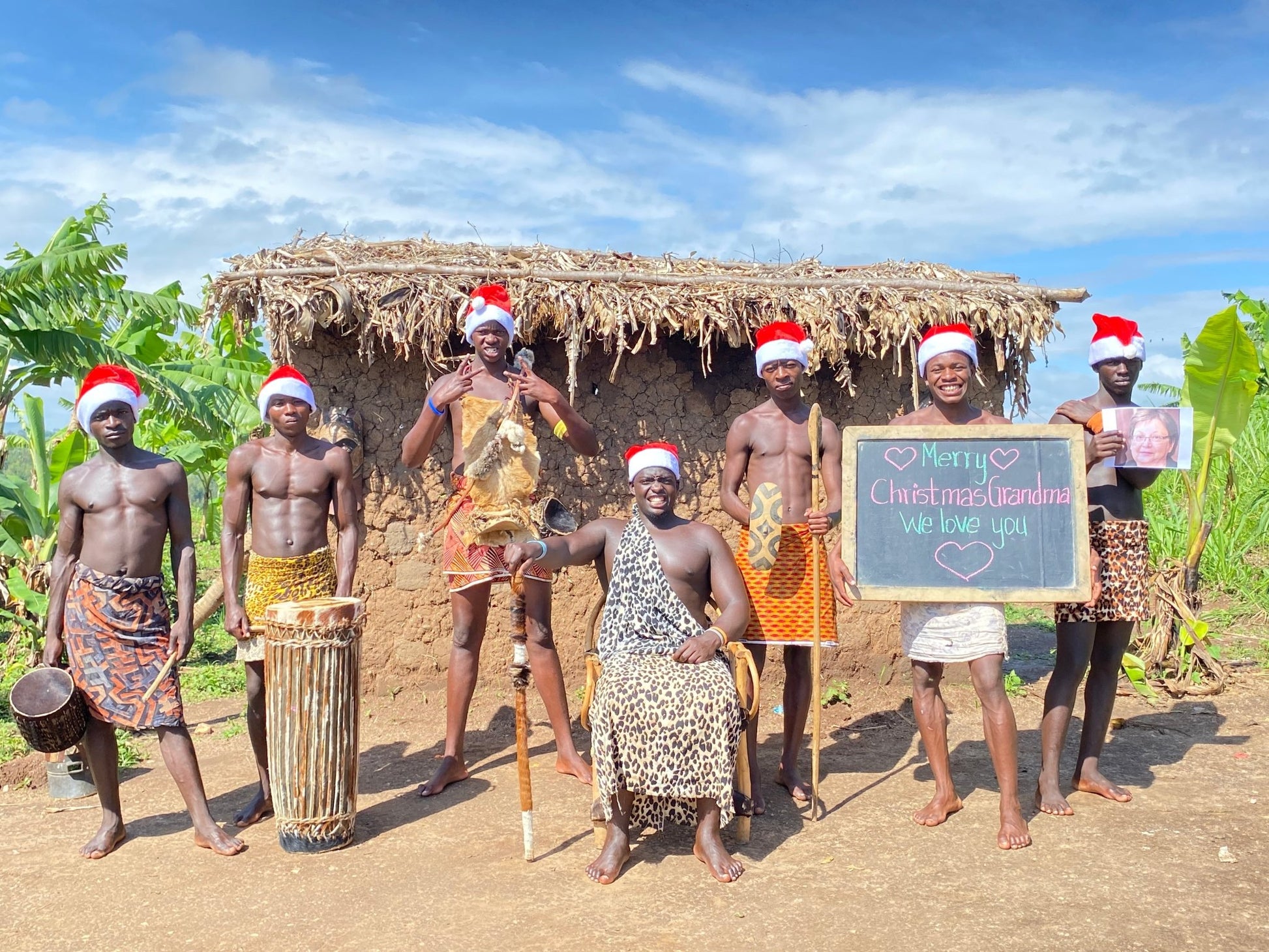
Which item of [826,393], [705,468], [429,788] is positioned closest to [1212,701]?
[826,393]

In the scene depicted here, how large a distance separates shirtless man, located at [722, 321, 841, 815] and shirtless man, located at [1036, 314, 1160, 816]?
0.98 m

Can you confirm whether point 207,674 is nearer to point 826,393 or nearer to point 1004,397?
point 826,393

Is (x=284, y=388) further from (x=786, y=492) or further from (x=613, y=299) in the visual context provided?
(x=786, y=492)

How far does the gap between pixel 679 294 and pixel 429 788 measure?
291 centimetres

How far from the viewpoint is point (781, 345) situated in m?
4.77

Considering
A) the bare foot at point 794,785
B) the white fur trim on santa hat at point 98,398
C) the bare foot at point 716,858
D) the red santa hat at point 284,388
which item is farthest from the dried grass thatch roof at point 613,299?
the bare foot at point 716,858

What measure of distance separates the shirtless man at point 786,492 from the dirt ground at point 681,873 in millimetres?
742

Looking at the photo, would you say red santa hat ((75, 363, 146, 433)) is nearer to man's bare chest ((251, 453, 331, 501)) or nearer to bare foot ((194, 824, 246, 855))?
man's bare chest ((251, 453, 331, 501))

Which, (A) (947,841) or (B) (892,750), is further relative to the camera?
(B) (892,750)

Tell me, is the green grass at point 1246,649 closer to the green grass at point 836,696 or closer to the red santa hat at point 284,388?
the green grass at point 836,696

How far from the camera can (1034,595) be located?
4246 mm

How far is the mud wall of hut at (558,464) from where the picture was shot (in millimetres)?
6043

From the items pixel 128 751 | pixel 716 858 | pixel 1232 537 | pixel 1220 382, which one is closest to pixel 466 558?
pixel 716 858

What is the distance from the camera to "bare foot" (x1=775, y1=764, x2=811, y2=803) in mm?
4785
